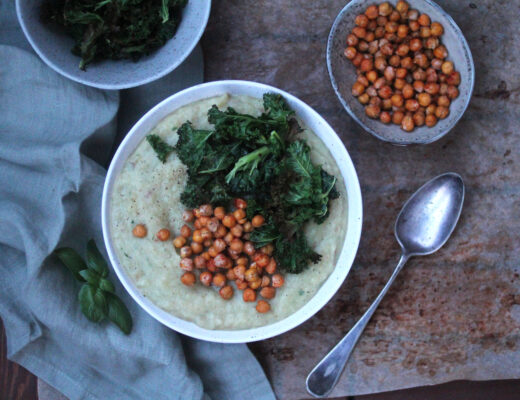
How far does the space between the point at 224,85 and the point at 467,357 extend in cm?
254

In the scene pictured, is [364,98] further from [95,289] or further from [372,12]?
[95,289]

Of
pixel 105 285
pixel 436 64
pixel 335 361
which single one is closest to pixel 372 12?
pixel 436 64

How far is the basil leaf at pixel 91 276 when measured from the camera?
11.1ft

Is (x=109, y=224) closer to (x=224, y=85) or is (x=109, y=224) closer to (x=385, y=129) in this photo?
(x=224, y=85)

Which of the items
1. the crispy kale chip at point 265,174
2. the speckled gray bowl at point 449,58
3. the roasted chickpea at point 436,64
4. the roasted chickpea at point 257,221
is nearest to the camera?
the crispy kale chip at point 265,174

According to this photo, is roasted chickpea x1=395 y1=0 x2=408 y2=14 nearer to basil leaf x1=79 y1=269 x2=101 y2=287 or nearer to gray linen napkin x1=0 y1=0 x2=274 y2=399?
gray linen napkin x1=0 y1=0 x2=274 y2=399

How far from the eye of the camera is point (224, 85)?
11.2 feet

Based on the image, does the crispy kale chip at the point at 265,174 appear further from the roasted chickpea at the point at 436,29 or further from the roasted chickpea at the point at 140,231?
the roasted chickpea at the point at 436,29

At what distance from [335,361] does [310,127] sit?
161cm

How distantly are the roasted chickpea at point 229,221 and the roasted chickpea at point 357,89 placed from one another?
4.14 feet

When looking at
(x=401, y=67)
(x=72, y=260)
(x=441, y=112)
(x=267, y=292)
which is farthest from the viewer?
(x=401, y=67)

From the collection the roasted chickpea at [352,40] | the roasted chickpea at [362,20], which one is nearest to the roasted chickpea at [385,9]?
the roasted chickpea at [362,20]

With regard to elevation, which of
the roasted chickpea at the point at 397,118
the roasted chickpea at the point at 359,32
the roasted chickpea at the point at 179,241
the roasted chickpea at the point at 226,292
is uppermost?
the roasted chickpea at the point at 359,32

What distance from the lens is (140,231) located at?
10.9 ft
